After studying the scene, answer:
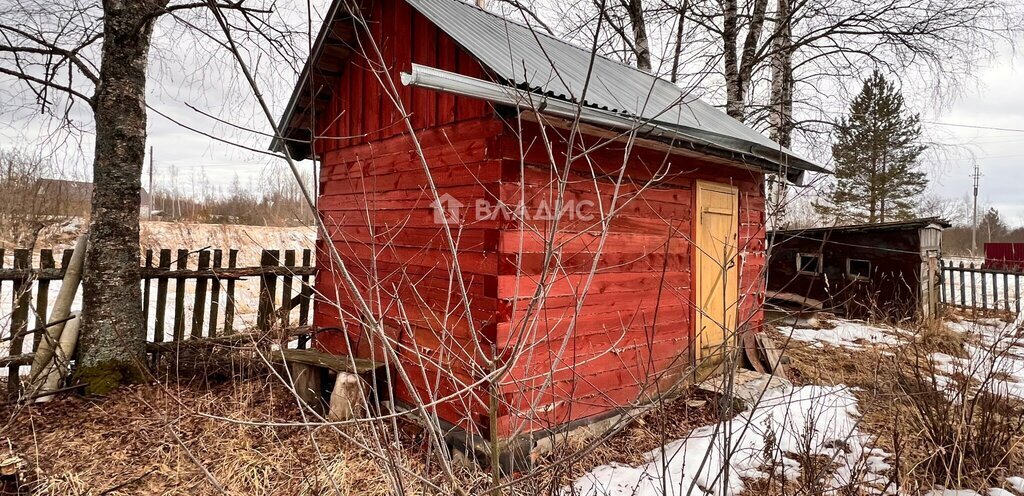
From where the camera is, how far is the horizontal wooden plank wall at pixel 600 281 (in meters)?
3.83

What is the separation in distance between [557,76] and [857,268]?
995 centimetres

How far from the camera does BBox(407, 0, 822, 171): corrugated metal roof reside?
376 centimetres

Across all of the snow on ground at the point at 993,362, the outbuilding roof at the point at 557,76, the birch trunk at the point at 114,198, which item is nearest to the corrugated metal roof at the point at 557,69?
the outbuilding roof at the point at 557,76

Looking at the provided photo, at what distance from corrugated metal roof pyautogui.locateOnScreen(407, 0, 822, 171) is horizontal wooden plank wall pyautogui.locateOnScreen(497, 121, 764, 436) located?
1.43ft

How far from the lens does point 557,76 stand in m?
3.46

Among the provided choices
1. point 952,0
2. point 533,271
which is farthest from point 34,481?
point 952,0

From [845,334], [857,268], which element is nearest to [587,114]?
[845,334]

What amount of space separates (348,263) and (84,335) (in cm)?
243

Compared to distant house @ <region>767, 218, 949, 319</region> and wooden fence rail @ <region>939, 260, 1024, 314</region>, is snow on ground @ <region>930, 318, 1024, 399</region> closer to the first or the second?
wooden fence rail @ <region>939, 260, 1024, 314</region>

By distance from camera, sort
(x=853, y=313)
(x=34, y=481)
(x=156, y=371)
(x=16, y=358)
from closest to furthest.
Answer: (x=34, y=481) < (x=16, y=358) < (x=156, y=371) < (x=853, y=313)

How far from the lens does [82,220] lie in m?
19.7

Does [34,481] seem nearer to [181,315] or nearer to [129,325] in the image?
[129,325]

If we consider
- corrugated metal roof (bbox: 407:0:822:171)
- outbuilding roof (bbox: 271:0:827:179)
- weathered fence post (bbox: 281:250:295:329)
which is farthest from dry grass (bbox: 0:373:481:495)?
corrugated metal roof (bbox: 407:0:822:171)

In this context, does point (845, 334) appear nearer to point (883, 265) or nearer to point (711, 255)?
point (883, 265)
